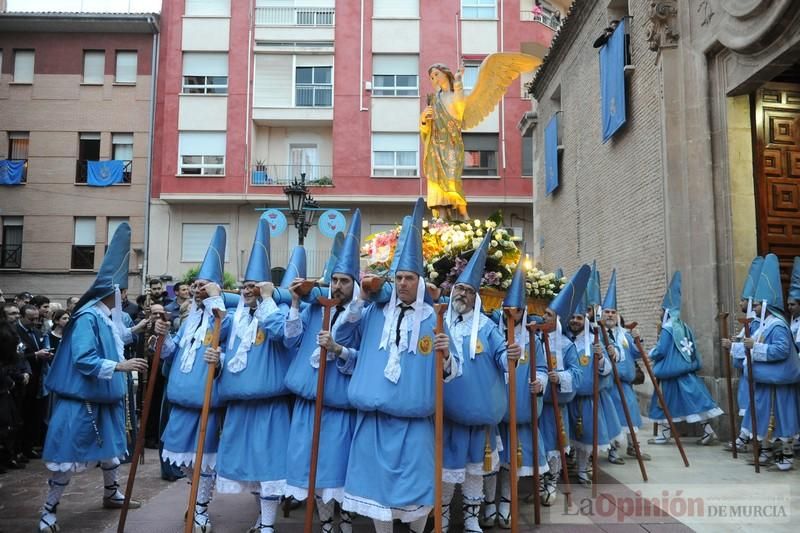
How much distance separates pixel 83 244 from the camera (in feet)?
84.5

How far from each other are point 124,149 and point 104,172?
1224 millimetres

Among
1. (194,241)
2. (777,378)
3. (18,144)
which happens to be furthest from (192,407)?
(18,144)

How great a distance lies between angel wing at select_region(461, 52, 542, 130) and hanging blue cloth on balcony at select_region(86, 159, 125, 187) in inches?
778

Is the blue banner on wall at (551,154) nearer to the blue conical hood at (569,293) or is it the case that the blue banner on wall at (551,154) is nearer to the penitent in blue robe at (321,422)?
the blue conical hood at (569,293)

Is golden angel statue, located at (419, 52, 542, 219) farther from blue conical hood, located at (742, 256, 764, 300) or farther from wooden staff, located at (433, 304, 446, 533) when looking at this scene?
wooden staff, located at (433, 304, 446, 533)

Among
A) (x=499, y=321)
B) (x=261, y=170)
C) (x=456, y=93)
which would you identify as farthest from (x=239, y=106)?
(x=499, y=321)

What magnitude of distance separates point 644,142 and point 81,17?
22.7 metres

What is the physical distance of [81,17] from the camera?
25.5 m

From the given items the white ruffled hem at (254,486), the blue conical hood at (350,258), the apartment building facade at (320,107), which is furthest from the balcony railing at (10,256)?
the blue conical hood at (350,258)

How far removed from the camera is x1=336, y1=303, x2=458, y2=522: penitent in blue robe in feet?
14.1

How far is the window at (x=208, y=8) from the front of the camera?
26109 millimetres

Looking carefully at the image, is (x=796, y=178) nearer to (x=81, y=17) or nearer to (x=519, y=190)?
(x=519, y=190)

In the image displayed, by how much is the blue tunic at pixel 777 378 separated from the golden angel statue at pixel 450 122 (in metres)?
4.26

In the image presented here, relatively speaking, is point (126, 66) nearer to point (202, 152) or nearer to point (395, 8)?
point (202, 152)
